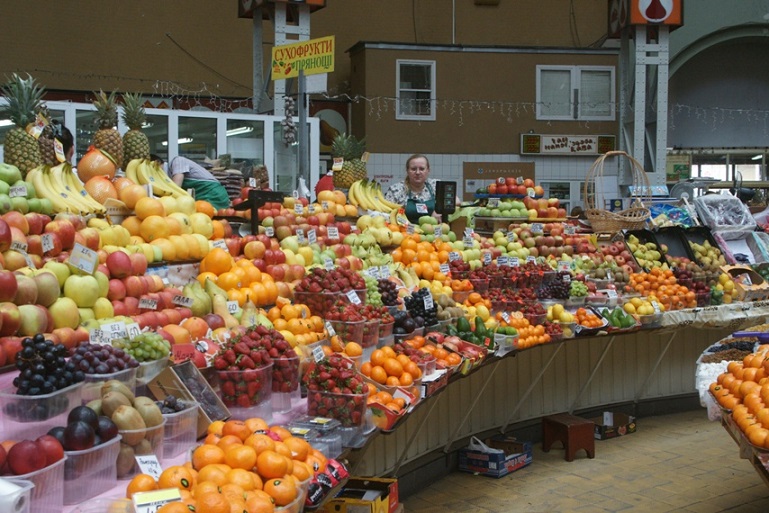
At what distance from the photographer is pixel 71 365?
263 cm

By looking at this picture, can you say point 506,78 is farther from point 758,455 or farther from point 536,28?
point 758,455

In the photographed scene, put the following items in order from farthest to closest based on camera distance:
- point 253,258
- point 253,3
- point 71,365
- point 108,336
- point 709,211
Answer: point 253,3
point 709,211
point 253,258
point 108,336
point 71,365

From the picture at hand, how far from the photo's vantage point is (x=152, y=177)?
4930 millimetres

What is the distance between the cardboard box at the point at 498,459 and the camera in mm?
5566

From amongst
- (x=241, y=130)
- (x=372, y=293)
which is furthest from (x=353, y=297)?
(x=241, y=130)

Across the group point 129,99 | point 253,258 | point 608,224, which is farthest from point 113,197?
point 608,224

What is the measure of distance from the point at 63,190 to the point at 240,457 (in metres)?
2.21

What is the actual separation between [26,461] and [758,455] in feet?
9.38

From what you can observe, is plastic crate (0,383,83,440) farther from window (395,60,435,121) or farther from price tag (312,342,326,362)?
window (395,60,435,121)

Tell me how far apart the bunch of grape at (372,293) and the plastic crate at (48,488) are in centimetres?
262

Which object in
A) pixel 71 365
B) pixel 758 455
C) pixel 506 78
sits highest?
pixel 506 78

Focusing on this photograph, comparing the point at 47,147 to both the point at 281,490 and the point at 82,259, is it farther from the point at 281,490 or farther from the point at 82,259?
the point at 281,490

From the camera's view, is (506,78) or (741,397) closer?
(741,397)

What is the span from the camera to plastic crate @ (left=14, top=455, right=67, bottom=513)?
85.4 inches
